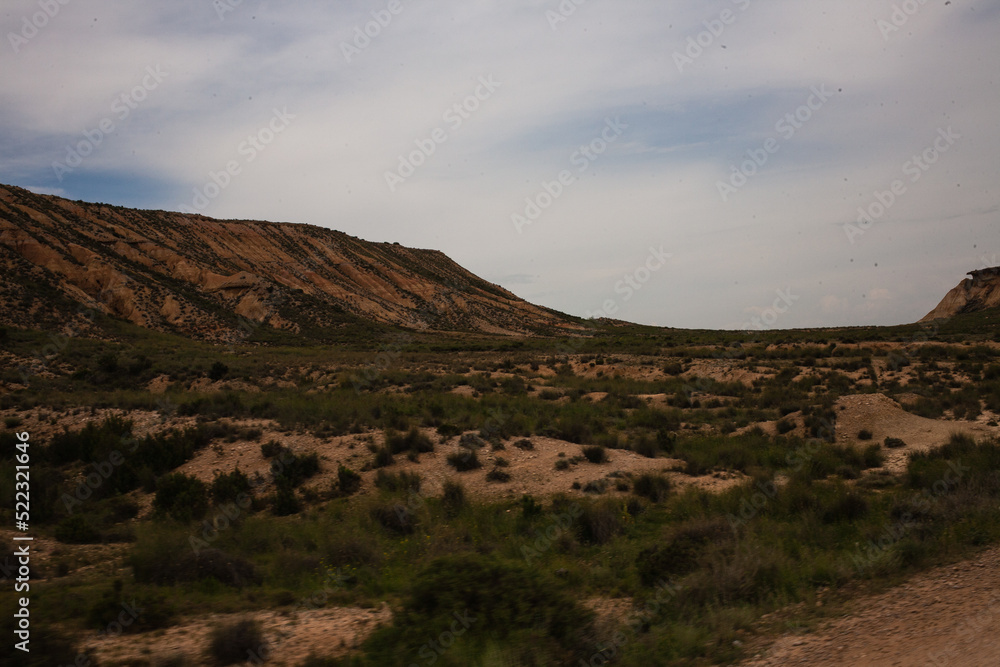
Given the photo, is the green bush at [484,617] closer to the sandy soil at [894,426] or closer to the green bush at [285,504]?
the green bush at [285,504]

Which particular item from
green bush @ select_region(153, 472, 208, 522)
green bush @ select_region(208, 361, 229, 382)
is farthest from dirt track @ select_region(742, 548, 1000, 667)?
green bush @ select_region(208, 361, 229, 382)

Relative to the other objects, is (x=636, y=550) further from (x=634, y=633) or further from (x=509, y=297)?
(x=509, y=297)

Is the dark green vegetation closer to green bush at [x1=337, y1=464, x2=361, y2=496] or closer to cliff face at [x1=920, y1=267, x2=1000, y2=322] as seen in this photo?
green bush at [x1=337, y1=464, x2=361, y2=496]

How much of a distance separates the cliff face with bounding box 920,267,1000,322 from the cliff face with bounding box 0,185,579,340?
2099 inches

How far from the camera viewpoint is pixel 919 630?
19.3 ft

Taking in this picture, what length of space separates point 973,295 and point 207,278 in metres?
98.5

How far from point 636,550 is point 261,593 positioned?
5.71 m

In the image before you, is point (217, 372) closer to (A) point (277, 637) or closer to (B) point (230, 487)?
(B) point (230, 487)

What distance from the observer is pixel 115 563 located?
9320 millimetres

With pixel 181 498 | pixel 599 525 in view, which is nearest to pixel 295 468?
pixel 181 498

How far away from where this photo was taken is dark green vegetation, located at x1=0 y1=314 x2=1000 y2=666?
6.59 metres

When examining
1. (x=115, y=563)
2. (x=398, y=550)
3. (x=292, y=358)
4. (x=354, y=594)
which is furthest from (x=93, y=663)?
(x=292, y=358)

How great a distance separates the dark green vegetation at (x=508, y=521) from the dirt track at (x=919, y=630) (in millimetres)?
438

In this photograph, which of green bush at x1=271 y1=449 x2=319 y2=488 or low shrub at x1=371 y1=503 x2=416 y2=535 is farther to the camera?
green bush at x1=271 y1=449 x2=319 y2=488
